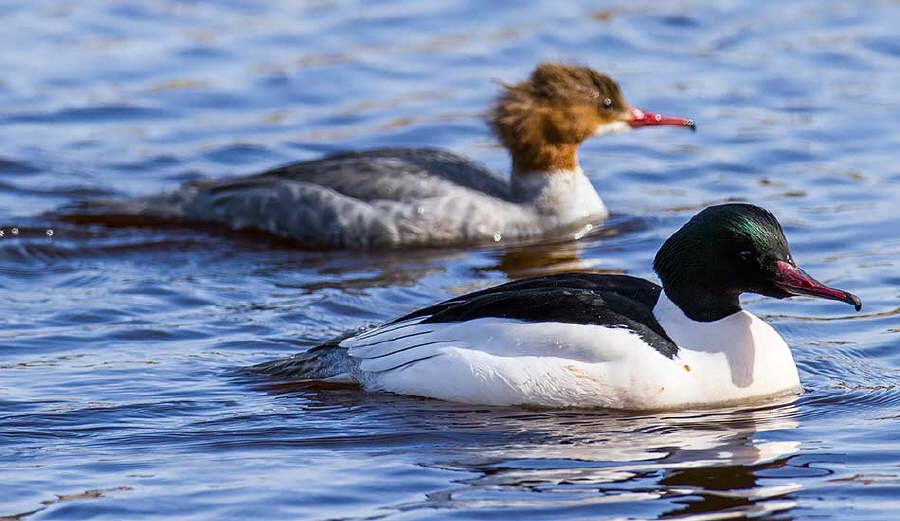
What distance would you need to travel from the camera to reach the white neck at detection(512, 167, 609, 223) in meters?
11.9

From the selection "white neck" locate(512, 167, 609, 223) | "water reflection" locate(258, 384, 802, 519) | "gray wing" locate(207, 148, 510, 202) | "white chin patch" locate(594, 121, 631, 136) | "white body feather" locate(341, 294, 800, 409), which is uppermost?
"white chin patch" locate(594, 121, 631, 136)

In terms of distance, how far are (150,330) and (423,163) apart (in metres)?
3.17

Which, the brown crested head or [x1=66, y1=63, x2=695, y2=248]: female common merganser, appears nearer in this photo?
[x1=66, y1=63, x2=695, y2=248]: female common merganser

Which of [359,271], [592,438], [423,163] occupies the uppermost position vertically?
[423,163]

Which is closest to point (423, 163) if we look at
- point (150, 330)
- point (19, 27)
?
point (150, 330)

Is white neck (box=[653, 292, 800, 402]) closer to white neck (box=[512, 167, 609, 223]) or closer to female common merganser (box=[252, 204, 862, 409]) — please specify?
female common merganser (box=[252, 204, 862, 409])

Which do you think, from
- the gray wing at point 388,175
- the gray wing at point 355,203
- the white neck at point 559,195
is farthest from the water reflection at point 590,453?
the white neck at point 559,195

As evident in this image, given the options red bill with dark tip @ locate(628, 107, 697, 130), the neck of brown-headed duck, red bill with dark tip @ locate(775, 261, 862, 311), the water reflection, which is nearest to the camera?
the water reflection

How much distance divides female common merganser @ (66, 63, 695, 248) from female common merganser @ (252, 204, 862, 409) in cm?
389

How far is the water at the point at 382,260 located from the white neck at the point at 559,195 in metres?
0.21

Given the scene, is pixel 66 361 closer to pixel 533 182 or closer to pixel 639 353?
pixel 639 353

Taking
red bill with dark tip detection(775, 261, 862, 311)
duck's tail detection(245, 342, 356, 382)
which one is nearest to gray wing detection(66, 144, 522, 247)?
duck's tail detection(245, 342, 356, 382)

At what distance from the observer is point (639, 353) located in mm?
7422

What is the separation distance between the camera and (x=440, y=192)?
1170cm
